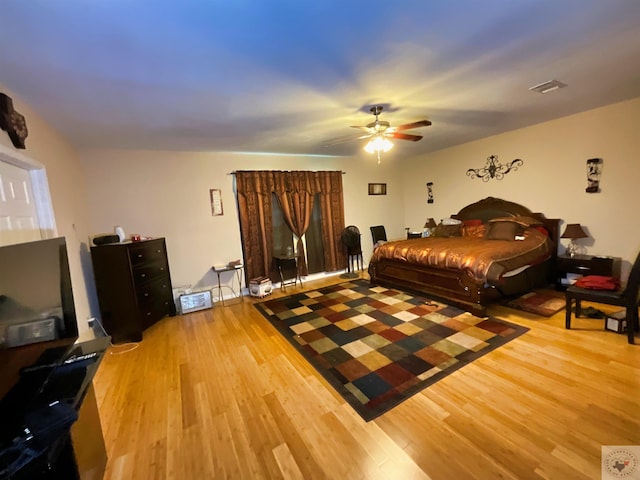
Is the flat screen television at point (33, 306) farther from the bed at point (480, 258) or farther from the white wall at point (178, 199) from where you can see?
the bed at point (480, 258)

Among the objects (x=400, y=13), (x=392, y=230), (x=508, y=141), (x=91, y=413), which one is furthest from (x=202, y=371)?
(x=508, y=141)

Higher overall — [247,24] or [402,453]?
[247,24]

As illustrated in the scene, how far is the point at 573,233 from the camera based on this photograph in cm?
381

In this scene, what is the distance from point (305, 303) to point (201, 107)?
2840mm

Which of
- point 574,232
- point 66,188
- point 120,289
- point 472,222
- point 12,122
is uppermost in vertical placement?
point 12,122

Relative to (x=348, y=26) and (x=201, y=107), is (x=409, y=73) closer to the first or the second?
(x=348, y=26)

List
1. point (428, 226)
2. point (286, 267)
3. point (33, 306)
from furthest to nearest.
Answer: point (428, 226), point (286, 267), point (33, 306)

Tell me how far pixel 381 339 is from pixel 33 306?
2.67 metres

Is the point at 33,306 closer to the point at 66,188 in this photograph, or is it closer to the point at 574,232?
the point at 66,188

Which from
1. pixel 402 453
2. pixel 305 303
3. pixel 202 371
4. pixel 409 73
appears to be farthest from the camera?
pixel 305 303

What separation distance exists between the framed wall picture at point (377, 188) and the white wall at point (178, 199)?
4.90 ft

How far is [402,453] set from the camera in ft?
5.22

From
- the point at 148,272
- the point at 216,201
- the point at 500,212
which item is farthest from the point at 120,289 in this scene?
the point at 500,212

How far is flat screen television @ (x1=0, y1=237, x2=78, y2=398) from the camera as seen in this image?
1194mm
